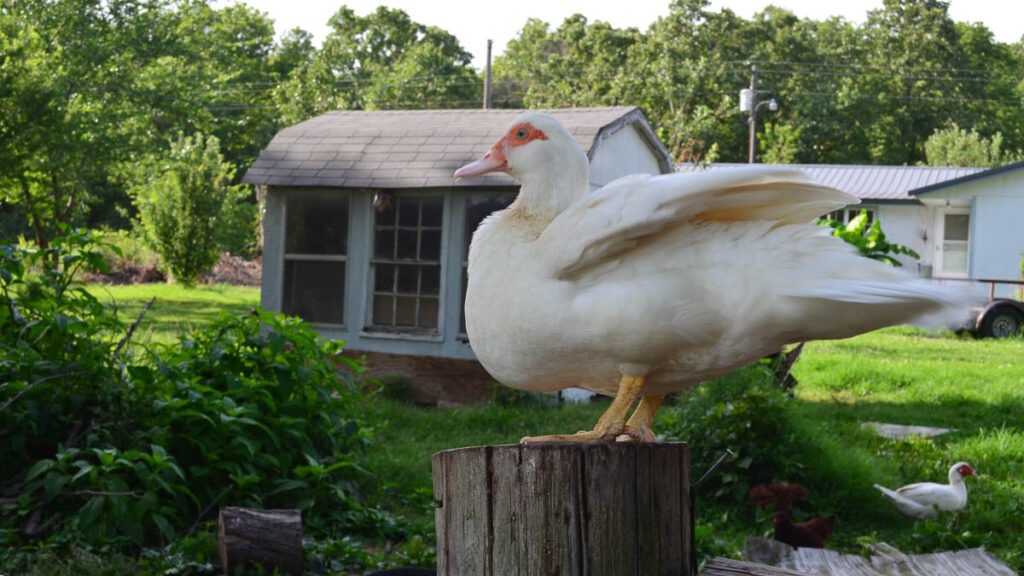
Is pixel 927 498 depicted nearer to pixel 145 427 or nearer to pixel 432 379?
pixel 145 427

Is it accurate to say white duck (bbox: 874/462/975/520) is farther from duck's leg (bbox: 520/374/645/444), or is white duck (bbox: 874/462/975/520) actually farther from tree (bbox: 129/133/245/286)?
tree (bbox: 129/133/245/286)

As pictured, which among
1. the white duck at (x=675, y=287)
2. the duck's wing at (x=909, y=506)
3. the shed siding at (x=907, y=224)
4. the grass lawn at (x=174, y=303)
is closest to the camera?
the white duck at (x=675, y=287)

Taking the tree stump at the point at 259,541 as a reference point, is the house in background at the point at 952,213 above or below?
above

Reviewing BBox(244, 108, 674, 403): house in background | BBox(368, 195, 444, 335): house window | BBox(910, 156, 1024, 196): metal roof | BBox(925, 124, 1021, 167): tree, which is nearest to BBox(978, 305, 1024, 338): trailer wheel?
BBox(244, 108, 674, 403): house in background

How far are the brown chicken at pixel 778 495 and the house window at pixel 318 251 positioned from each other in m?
5.67

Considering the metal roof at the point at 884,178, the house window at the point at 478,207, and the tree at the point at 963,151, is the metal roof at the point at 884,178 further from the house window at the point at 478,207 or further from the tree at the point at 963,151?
the house window at the point at 478,207

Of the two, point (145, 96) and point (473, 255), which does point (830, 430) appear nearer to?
point (473, 255)

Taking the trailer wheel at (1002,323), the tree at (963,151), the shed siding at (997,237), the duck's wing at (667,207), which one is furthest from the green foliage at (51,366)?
the tree at (963,151)

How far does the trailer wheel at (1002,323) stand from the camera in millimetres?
18234

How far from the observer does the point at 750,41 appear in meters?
46.2

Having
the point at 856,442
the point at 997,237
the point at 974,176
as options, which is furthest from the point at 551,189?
the point at 997,237

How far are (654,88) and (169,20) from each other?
18673 mm

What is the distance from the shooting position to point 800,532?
19.6 feet

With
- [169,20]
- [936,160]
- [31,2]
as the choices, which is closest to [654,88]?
[936,160]
